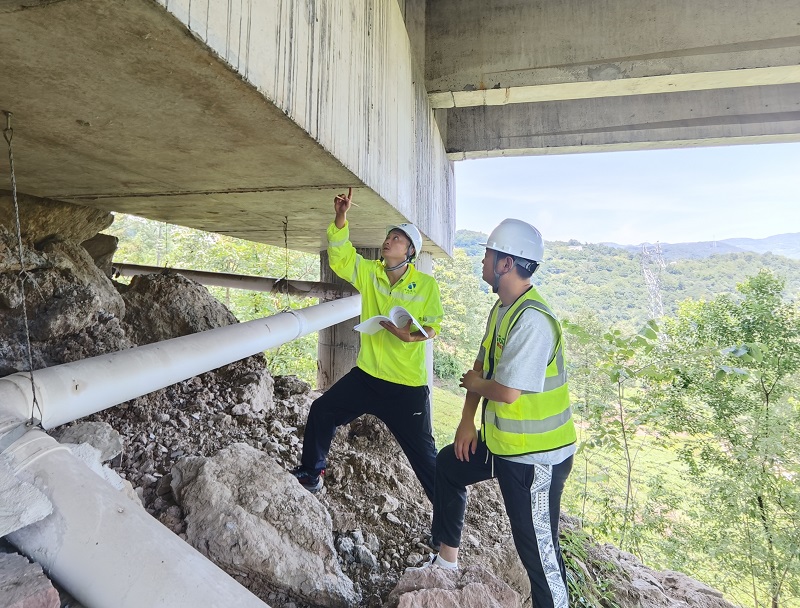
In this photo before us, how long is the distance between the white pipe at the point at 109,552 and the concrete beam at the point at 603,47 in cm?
439

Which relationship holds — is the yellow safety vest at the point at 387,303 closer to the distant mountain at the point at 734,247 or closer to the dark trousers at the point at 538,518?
the dark trousers at the point at 538,518

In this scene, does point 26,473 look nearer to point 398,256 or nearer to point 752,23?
point 398,256

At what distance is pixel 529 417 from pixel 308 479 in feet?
5.79

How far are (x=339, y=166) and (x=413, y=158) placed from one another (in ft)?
6.32

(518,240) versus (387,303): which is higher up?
(518,240)

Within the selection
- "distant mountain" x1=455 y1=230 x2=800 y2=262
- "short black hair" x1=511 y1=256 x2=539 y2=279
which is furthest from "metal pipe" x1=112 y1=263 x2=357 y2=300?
"distant mountain" x1=455 y1=230 x2=800 y2=262

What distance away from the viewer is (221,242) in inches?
749

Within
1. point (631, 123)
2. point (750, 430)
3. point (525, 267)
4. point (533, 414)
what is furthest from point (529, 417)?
point (750, 430)

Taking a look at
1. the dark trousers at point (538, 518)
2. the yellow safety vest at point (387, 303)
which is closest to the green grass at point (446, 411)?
the yellow safety vest at point (387, 303)

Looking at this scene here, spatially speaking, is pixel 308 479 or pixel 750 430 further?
pixel 750 430

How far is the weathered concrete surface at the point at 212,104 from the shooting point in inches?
44.9

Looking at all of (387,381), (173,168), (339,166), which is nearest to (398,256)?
(387,381)

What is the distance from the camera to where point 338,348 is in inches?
243

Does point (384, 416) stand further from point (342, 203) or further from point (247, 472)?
Answer: point (342, 203)
